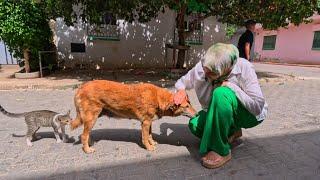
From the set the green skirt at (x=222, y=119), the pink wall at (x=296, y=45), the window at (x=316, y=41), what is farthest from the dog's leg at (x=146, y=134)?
the window at (x=316, y=41)

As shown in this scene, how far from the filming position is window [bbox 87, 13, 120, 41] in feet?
36.7

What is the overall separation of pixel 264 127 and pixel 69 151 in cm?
300

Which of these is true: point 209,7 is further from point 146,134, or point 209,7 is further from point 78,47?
point 146,134

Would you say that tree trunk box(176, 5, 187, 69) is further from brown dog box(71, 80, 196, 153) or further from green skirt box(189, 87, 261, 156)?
green skirt box(189, 87, 261, 156)

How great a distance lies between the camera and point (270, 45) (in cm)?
2539

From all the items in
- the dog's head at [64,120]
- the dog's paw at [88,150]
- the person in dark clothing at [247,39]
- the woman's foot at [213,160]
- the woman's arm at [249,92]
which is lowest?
the dog's paw at [88,150]

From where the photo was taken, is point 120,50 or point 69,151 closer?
point 69,151

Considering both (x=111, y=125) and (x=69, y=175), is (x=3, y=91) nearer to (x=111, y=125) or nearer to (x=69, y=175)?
(x=111, y=125)

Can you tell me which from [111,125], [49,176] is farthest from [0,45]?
[49,176]

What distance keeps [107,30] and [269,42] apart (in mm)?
18842

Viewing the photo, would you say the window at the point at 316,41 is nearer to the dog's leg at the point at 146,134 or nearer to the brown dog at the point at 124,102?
the brown dog at the point at 124,102

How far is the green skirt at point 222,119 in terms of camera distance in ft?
9.16

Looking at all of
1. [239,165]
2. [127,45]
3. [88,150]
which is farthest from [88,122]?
[127,45]

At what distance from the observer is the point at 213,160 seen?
2.96 meters
